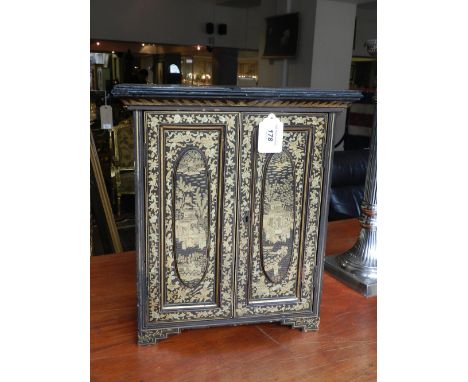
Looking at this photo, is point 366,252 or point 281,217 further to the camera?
point 366,252

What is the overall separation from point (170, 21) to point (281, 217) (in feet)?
19.5

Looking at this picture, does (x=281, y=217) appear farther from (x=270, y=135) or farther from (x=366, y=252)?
(x=366, y=252)

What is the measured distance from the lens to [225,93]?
3.42 ft

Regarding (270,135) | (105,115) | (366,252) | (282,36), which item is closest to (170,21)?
(282,36)

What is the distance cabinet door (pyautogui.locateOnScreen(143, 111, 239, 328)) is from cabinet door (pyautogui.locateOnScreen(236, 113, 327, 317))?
40 mm

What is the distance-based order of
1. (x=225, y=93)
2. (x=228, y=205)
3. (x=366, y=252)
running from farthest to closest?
(x=366, y=252)
(x=228, y=205)
(x=225, y=93)

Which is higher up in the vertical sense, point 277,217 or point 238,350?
point 277,217

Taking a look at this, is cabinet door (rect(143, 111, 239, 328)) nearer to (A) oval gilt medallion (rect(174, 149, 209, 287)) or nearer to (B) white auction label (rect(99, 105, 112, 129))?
(A) oval gilt medallion (rect(174, 149, 209, 287))

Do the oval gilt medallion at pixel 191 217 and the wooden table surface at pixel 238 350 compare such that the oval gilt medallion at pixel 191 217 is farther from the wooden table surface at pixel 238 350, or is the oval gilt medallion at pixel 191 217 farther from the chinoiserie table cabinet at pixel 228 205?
the wooden table surface at pixel 238 350

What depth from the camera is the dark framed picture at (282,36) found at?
207 inches

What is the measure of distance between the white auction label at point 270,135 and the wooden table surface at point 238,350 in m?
0.53

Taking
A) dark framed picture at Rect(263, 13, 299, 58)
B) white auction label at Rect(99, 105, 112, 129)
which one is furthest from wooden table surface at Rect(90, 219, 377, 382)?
dark framed picture at Rect(263, 13, 299, 58)
